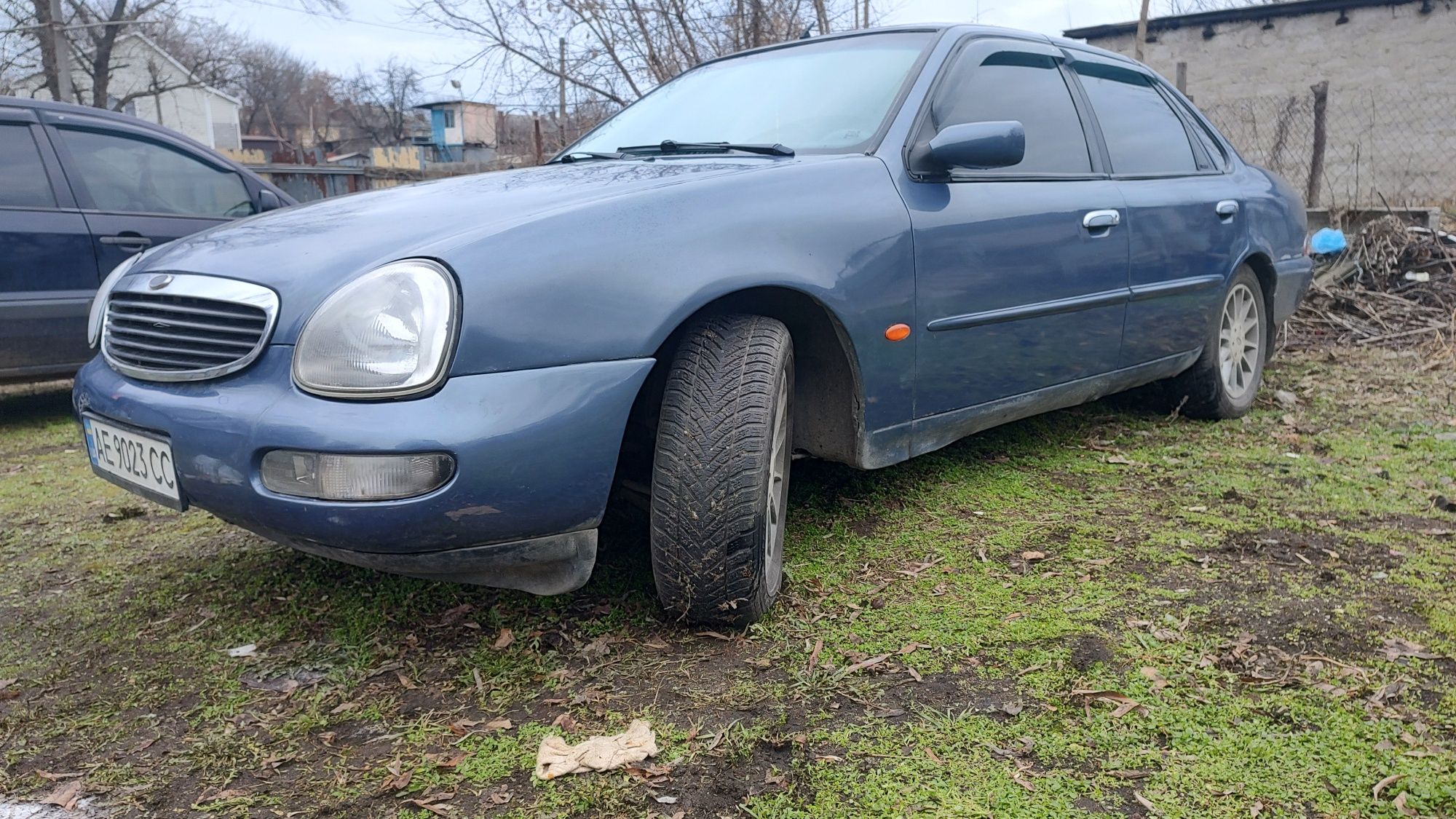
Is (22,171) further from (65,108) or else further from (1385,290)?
(1385,290)

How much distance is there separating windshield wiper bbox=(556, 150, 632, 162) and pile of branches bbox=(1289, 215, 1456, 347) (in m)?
5.08

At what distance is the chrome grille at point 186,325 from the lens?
204 cm

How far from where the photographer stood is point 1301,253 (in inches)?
186

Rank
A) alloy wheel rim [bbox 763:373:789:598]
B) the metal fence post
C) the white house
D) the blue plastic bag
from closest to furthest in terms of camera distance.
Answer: alloy wheel rim [bbox 763:373:789:598]
the blue plastic bag
the metal fence post
the white house

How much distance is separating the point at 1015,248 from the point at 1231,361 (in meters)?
1.86

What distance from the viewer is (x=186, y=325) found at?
2.15m

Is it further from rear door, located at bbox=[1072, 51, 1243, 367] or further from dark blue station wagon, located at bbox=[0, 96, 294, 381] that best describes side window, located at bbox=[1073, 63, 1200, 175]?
dark blue station wagon, located at bbox=[0, 96, 294, 381]

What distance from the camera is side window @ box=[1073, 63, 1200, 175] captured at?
147 inches

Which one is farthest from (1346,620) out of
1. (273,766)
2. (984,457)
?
(273,766)

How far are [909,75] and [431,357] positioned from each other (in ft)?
5.86

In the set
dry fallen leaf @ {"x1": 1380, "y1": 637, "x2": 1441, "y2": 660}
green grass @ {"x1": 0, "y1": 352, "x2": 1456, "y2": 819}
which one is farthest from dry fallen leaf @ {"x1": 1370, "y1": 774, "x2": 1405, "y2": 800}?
dry fallen leaf @ {"x1": 1380, "y1": 637, "x2": 1441, "y2": 660}

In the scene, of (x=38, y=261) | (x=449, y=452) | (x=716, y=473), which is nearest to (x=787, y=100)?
(x=716, y=473)

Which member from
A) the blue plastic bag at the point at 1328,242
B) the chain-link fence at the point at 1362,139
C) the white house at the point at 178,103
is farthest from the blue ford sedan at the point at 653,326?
the white house at the point at 178,103

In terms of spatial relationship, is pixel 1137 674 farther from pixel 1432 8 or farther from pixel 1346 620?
pixel 1432 8
